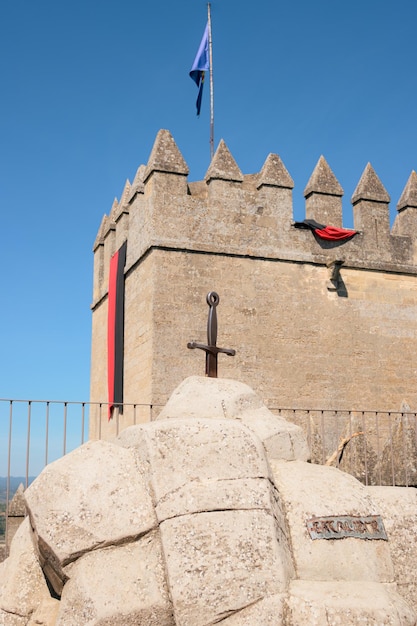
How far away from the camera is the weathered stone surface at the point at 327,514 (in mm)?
4629

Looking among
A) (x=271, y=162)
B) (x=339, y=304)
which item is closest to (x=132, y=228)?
(x=271, y=162)

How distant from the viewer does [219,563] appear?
14.1 ft

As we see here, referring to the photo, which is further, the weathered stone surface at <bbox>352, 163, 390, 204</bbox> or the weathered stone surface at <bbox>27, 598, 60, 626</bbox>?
the weathered stone surface at <bbox>352, 163, 390, 204</bbox>

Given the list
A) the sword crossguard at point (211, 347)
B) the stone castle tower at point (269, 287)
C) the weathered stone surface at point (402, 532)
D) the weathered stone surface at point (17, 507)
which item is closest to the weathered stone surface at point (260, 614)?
the weathered stone surface at point (402, 532)

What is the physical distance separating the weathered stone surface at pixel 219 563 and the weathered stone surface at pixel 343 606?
147 mm

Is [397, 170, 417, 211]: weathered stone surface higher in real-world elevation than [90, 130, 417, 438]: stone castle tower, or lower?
higher

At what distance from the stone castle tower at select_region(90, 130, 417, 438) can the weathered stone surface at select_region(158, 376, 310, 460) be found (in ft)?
22.0

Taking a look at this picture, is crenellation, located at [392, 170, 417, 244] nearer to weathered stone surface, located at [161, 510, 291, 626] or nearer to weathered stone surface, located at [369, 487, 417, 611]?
weathered stone surface, located at [369, 487, 417, 611]

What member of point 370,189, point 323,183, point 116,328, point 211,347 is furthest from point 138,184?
point 211,347

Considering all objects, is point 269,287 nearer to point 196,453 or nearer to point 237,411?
point 237,411

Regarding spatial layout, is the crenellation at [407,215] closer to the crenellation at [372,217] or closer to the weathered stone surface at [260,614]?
the crenellation at [372,217]

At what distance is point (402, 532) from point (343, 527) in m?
0.58

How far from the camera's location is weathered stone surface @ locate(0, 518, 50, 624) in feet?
15.6

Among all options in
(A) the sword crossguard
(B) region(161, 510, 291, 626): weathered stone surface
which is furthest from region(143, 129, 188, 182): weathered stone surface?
(B) region(161, 510, 291, 626): weathered stone surface
